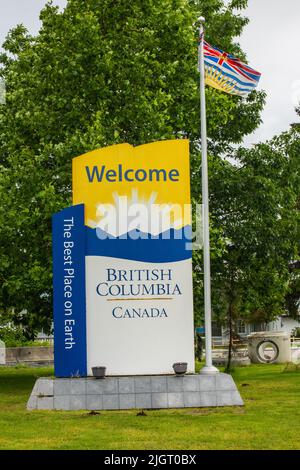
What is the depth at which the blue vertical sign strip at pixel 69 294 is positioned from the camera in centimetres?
2047

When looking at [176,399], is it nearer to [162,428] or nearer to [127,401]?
[127,401]

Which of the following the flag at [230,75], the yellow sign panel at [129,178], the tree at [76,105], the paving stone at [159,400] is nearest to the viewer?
the paving stone at [159,400]

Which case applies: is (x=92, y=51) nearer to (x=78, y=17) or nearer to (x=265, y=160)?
(x=78, y=17)

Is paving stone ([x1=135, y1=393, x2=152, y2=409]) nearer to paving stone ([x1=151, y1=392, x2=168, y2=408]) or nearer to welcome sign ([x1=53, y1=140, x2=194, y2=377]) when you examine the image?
paving stone ([x1=151, y1=392, x2=168, y2=408])

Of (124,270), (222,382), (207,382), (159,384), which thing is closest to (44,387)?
(159,384)

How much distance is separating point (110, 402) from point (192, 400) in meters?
1.94

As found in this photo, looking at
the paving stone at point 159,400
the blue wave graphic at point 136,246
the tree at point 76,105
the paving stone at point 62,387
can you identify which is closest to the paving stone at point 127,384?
the paving stone at point 159,400

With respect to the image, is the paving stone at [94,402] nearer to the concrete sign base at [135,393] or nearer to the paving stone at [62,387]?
the concrete sign base at [135,393]

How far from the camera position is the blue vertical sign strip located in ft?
67.2

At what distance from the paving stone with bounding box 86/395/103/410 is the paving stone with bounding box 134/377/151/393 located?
870mm

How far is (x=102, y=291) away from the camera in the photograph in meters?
20.7

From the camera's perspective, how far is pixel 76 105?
2938 centimetres

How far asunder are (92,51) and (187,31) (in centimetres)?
387

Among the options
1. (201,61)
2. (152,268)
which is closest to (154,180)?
(152,268)
